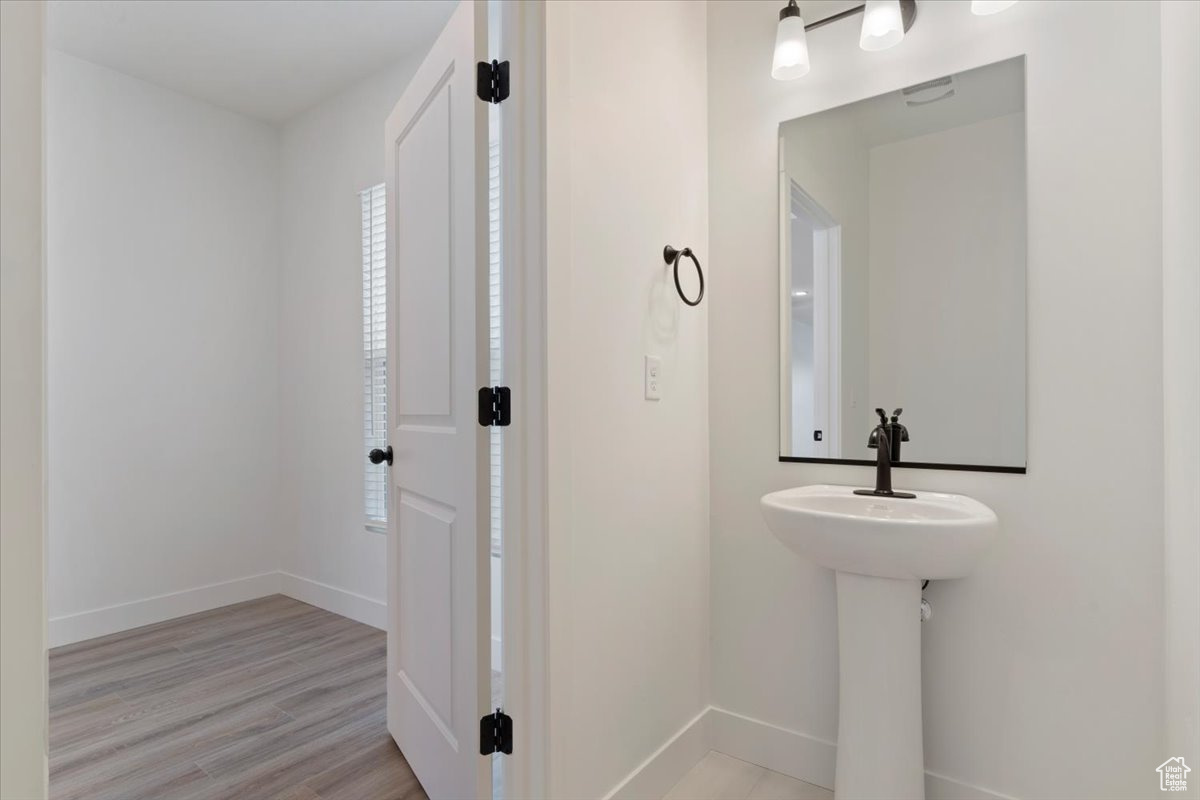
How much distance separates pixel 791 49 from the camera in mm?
1705

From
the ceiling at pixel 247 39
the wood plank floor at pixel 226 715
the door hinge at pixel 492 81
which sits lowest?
the wood plank floor at pixel 226 715

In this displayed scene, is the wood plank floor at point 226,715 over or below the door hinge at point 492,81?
below

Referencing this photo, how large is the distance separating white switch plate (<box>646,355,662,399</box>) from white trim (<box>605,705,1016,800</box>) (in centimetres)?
98

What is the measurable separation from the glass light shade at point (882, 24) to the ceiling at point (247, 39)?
170cm

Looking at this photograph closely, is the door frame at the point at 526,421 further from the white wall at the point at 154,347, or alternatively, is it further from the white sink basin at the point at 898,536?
the white wall at the point at 154,347

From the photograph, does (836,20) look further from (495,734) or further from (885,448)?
(495,734)

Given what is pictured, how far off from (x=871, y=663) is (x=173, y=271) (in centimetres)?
358

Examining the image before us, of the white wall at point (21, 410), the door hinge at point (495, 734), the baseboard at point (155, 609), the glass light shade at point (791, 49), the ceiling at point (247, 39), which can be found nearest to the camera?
the white wall at point (21, 410)

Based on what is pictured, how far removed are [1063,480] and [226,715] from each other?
105 inches

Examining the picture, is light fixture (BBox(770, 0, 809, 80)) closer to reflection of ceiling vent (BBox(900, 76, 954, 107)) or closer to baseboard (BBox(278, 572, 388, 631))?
reflection of ceiling vent (BBox(900, 76, 954, 107))

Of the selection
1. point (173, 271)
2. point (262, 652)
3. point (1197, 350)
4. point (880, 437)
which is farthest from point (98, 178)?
point (1197, 350)

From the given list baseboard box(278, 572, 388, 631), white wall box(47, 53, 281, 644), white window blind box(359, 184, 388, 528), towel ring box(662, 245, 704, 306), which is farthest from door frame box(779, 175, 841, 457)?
white wall box(47, 53, 281, 644)

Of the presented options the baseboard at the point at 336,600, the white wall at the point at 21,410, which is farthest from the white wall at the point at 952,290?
the baseboard at the point at 336,600

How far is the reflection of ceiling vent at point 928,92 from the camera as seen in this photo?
5.24ft
